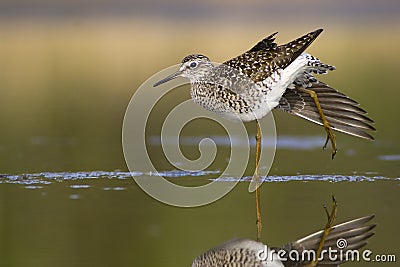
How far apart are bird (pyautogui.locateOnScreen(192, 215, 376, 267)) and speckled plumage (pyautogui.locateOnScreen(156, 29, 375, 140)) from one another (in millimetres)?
2049

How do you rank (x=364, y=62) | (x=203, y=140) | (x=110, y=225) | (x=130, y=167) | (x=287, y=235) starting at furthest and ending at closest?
(x=364, y=62) → (x=203, y=140) → (x=130, y=167) → (x=110, y=225) → (x=287, y=235)

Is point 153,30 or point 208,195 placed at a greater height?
point 153,30

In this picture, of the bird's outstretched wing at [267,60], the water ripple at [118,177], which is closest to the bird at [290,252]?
the water ripple at [118,177]

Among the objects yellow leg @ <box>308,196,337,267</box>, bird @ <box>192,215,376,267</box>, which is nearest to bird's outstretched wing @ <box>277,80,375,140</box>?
yellow leg @ <box>308,196,337,267</box>

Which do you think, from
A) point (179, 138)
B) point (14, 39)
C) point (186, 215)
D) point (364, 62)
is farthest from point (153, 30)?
point (186, 215)

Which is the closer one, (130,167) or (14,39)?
(130,167)

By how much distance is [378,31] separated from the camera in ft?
85.4

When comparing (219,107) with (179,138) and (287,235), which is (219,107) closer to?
(287,235)

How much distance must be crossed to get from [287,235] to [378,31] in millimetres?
19946

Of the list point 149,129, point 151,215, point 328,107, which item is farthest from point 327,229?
point 149,129

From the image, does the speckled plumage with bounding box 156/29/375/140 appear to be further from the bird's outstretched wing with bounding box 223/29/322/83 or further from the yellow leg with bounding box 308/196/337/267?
the yellow leg with bounding box 308/196/337/267

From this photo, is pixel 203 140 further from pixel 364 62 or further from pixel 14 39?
pixel 14 39

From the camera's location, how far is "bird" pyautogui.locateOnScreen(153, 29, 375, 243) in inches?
340

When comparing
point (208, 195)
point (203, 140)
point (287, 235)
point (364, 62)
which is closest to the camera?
point (287, 235)
